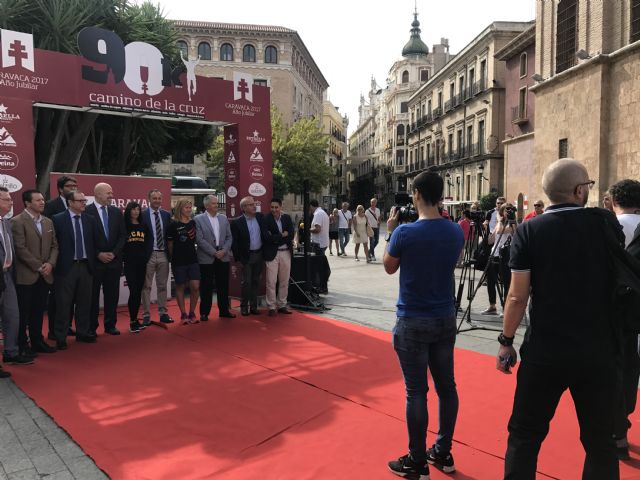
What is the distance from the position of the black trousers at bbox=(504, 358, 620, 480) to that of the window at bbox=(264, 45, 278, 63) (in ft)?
164

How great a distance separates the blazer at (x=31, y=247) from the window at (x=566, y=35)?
16974 millimetres

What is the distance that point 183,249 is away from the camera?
734cm

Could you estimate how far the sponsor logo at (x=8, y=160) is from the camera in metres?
6.92

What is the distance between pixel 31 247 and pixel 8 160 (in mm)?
1951

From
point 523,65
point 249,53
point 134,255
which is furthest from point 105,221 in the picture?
point 249,53

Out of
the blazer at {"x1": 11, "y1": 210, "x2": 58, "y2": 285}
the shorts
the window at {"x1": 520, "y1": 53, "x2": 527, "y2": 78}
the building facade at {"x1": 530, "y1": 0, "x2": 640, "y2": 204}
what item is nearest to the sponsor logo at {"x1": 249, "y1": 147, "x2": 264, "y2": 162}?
the shorts

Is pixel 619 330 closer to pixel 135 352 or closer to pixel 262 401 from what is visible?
pixel 262 401

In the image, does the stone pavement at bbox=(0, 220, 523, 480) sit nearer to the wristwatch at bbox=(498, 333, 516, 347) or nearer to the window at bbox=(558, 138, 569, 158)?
the wristwatch at bbox=(498, 333, 516, 347)

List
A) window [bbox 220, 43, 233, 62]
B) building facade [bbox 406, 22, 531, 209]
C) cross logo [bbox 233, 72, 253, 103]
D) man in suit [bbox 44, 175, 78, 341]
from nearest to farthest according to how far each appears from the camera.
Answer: man in suit [bbox 44, 175, 78, 341], cross logo [bbox 233, 72, 253, 103], building facade [bbox 406, 22, 531, 209], window [bbox 220, 43, 233, 62]

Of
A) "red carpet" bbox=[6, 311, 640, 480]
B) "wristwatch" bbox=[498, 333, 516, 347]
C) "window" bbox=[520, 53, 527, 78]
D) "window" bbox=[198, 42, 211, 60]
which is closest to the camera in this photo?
"wristwatch" bbox=[498, 333, 516, 347]

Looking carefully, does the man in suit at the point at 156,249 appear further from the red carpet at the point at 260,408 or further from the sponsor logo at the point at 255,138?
the sponsor logo at the point at 255,138

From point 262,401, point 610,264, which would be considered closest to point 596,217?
point 610,264

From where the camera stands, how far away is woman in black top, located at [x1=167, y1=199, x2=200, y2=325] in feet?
23.9

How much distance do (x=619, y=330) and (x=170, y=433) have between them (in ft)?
9.85
